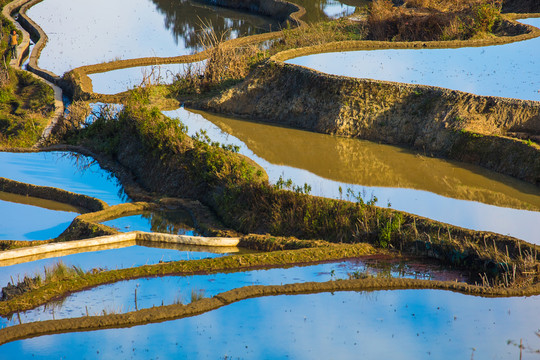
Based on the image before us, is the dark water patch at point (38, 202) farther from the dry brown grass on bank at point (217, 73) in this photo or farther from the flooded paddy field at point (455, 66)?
the flooded paddy field at point (455, 66)

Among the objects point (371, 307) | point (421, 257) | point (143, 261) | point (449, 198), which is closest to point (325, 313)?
point (371, 307)

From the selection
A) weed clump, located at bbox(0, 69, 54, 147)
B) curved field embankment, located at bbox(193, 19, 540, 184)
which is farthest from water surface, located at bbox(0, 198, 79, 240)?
curved field embankment, located at bbox(193, 19, 540, 184)

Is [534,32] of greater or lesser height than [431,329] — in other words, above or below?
above

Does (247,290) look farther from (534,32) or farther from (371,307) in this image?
(534,32)

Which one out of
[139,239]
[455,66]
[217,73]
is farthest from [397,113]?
[139,239]

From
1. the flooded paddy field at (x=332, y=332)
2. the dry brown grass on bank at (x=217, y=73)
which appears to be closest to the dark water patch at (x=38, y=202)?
the flooded paddy field at (x=332, y=332)

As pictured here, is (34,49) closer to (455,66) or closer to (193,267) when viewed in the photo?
(455,66)

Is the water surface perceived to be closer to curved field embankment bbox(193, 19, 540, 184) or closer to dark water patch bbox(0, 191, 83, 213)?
dark water patch bbox(0, 191, 83, 213)

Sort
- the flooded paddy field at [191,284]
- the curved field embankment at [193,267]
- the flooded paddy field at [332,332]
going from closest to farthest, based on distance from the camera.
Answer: the flooded paddy field at [332,332] → the flooded paddy field at [191,284] → the curved field embankment at [193,267]
